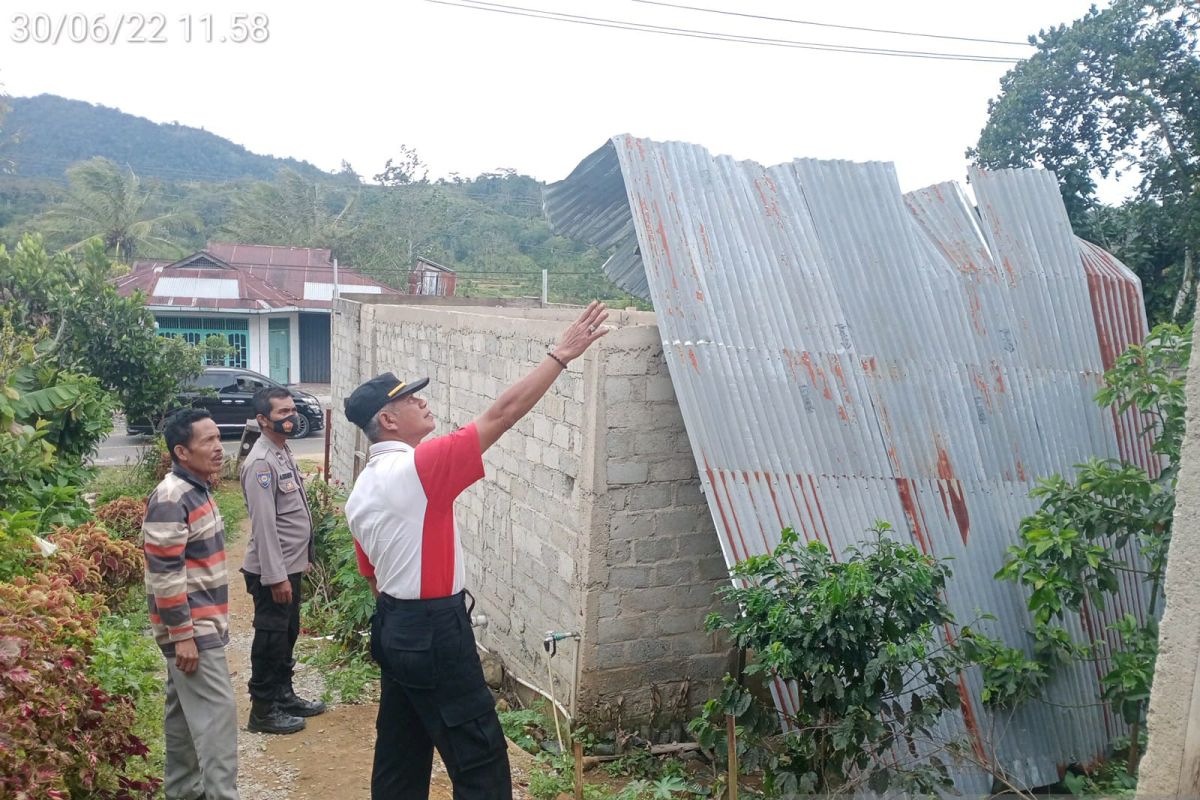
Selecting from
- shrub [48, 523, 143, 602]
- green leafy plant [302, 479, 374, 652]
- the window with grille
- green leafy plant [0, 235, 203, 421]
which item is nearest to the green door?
the window with grille

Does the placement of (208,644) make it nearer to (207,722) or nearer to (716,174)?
(207,722)

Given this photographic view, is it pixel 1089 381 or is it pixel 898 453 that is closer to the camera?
pixel 898 453

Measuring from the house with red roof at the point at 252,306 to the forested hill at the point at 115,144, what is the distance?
90.6ft

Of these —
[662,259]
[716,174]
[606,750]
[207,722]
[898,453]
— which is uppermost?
[716,174]

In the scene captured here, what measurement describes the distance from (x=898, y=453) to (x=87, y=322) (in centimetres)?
1162

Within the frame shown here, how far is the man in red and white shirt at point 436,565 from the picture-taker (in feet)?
10.3

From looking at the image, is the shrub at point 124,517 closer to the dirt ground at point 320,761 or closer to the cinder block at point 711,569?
the dirt ground at point 320,761

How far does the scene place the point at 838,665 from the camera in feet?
14.1

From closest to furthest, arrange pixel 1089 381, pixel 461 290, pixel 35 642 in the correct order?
1. pixel 35 642
2. pixel 1089 381
3. pixel 461 290

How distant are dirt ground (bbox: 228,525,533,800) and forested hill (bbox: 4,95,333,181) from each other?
179 feet

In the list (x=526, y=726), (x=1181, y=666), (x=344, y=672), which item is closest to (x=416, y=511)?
Result: (x=1181, y=666)

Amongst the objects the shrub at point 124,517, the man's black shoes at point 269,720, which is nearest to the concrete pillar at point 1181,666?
the man's black shoes at point 269,720

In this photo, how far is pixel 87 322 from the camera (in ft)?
43.2

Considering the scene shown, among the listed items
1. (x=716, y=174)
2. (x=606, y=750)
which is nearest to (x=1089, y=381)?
(x=716, y=174)
